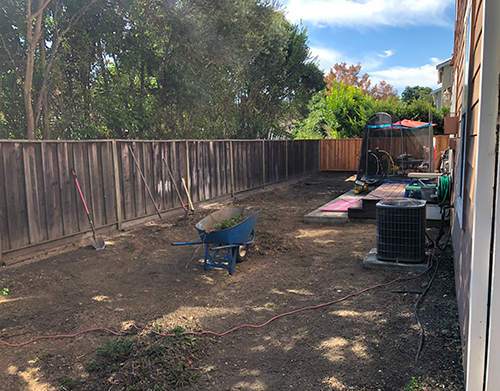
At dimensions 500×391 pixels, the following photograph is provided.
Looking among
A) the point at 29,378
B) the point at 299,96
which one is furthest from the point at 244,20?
the point at 29,378

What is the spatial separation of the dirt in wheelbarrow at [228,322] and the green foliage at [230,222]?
65cm

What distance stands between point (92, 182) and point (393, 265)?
212 inches

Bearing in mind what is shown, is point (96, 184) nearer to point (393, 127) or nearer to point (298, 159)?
point (393, 127)

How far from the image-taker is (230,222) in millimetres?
6066

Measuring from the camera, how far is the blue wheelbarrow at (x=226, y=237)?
5.48m

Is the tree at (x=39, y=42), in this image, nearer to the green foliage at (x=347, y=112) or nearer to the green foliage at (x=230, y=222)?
the green foliage at (x=230, y=222)

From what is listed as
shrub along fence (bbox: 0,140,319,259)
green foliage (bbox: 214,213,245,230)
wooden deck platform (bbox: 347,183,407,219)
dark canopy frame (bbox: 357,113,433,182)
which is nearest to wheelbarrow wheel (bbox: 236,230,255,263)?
green foliage (bbox: 214,213,245,230)

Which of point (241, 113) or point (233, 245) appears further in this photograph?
point (241, 113)

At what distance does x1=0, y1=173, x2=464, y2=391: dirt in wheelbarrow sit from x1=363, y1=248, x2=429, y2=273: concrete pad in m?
0.12

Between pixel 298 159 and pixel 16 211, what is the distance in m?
14.1

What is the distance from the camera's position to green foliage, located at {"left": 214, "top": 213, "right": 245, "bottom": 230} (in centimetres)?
592

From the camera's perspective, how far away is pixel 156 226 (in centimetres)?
850

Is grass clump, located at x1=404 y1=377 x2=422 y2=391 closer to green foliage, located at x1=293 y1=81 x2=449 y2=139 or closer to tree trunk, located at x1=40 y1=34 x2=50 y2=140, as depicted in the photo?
tree trunk, located at x1=40 y1=34 x2=50 y2=140

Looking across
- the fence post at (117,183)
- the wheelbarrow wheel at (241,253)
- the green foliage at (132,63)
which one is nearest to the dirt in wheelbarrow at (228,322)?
the wheelbarrow wheel at (241,253)
